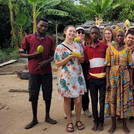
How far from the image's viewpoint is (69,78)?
2.91m

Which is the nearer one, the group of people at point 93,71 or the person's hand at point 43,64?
the group of people at point 93,71

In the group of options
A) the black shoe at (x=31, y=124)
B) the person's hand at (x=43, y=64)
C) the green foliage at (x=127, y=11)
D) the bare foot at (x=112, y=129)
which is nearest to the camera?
the bare foot at (x=112, y=129)

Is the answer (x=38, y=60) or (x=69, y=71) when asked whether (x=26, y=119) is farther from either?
(x=69, y=71)

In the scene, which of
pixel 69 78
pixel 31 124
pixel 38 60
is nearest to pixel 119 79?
pixel 69 78

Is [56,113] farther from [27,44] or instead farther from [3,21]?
[3,21]

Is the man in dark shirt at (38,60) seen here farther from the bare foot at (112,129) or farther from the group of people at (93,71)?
the bare foot at (112,129)

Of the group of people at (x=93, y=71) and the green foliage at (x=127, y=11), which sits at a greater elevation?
the green foliage at (x=127, y=11)

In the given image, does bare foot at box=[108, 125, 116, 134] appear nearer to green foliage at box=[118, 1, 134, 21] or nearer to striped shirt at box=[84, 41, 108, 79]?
striped shirt at box=[84, 41, 108, 79]

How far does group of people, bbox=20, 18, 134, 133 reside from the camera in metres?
2.78

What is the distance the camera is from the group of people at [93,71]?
9.11 ft

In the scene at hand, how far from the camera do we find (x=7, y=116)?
3779mm

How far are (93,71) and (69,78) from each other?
0.42 meters

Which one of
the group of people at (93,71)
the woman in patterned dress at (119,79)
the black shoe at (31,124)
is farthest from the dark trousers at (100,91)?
the black shoe at (31,124)

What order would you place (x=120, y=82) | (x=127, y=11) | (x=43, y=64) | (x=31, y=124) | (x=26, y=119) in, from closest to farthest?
(x=120, y=82)
(x=43, y=64)
(x=31, y=124)
(x=26, y=119)
(x=127, y=11)
